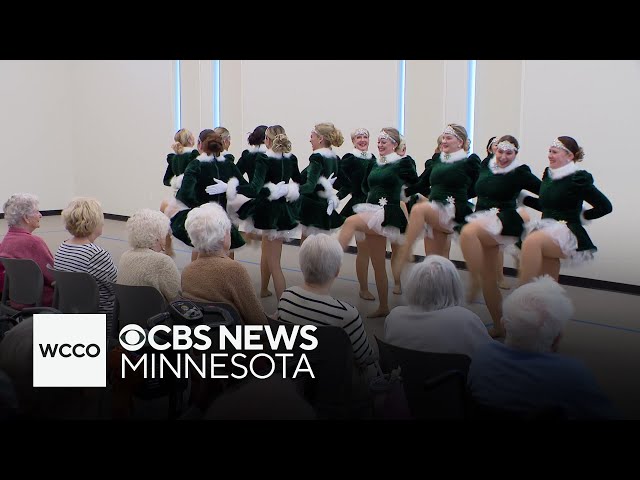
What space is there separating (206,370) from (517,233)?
287 cm

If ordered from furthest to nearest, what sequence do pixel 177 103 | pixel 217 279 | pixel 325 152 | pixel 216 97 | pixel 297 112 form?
1. pixel 177 103
2. pixel 216 97
3. pixel 297 112
4. pixel 325 152
5. pixel 217 279

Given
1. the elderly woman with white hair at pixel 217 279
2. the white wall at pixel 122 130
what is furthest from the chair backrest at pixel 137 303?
the white wall at pixel 122 130

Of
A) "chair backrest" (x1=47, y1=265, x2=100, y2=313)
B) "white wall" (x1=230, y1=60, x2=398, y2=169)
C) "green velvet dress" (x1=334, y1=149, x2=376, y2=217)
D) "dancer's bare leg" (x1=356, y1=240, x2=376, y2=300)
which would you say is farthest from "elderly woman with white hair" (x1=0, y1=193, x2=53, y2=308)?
"white wall" (x1=230, y1=60, x2=398, y2=169)

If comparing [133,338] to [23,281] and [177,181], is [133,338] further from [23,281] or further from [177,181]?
[177,181]

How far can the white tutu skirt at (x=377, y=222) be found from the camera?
5.71 m

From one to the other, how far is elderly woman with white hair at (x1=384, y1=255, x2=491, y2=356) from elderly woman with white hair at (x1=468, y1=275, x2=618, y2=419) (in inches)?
11.5

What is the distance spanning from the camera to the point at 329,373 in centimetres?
274

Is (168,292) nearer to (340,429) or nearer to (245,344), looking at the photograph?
(245,344)

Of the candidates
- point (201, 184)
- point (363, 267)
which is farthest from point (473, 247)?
point (201, 184)

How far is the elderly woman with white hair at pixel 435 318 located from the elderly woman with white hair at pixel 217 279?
649 mm

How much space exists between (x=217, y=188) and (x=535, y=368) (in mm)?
4128

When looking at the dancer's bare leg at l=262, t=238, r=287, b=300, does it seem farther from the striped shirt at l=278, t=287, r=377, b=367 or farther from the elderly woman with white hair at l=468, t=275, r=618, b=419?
the elderly woman with white hair at l=468, t=275, r=618, b=419

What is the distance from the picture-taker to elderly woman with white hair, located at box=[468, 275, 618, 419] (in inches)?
87.4

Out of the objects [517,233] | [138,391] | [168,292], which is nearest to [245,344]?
[138,391]
